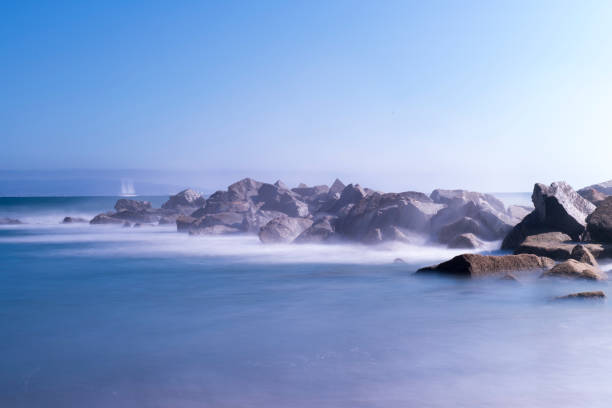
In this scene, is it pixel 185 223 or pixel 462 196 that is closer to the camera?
pixel 462 196

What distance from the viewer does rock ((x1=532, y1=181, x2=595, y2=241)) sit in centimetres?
1288

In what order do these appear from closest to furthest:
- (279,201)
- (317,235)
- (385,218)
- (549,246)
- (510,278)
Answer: (510,278), (549,246), (385,218), (317,235), (279,201)

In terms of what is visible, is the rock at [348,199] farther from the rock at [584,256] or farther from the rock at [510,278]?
the rock at [510,278]

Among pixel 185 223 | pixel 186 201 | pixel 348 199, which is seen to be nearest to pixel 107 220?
pixel 186 201

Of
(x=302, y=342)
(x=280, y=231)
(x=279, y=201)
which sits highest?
(x=279, y=201)

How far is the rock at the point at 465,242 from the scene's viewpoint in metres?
14.6

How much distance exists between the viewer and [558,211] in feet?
43.1

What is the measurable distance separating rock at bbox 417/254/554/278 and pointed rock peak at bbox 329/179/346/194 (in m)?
20.3

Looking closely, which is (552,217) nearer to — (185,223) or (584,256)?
(584,256)

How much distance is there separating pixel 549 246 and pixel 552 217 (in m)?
2.06

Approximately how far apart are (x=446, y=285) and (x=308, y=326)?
11.8 feet

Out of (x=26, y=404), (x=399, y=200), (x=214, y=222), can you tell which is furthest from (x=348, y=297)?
(x=214, y=222)

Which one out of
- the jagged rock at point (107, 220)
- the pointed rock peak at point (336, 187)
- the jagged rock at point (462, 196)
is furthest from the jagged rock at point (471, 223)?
the jagged rock at point (107, 220)

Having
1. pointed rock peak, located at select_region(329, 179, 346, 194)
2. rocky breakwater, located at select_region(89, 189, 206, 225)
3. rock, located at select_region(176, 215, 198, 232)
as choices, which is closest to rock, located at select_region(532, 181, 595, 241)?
rock, located at select_region(176, 215, 198, 232)
